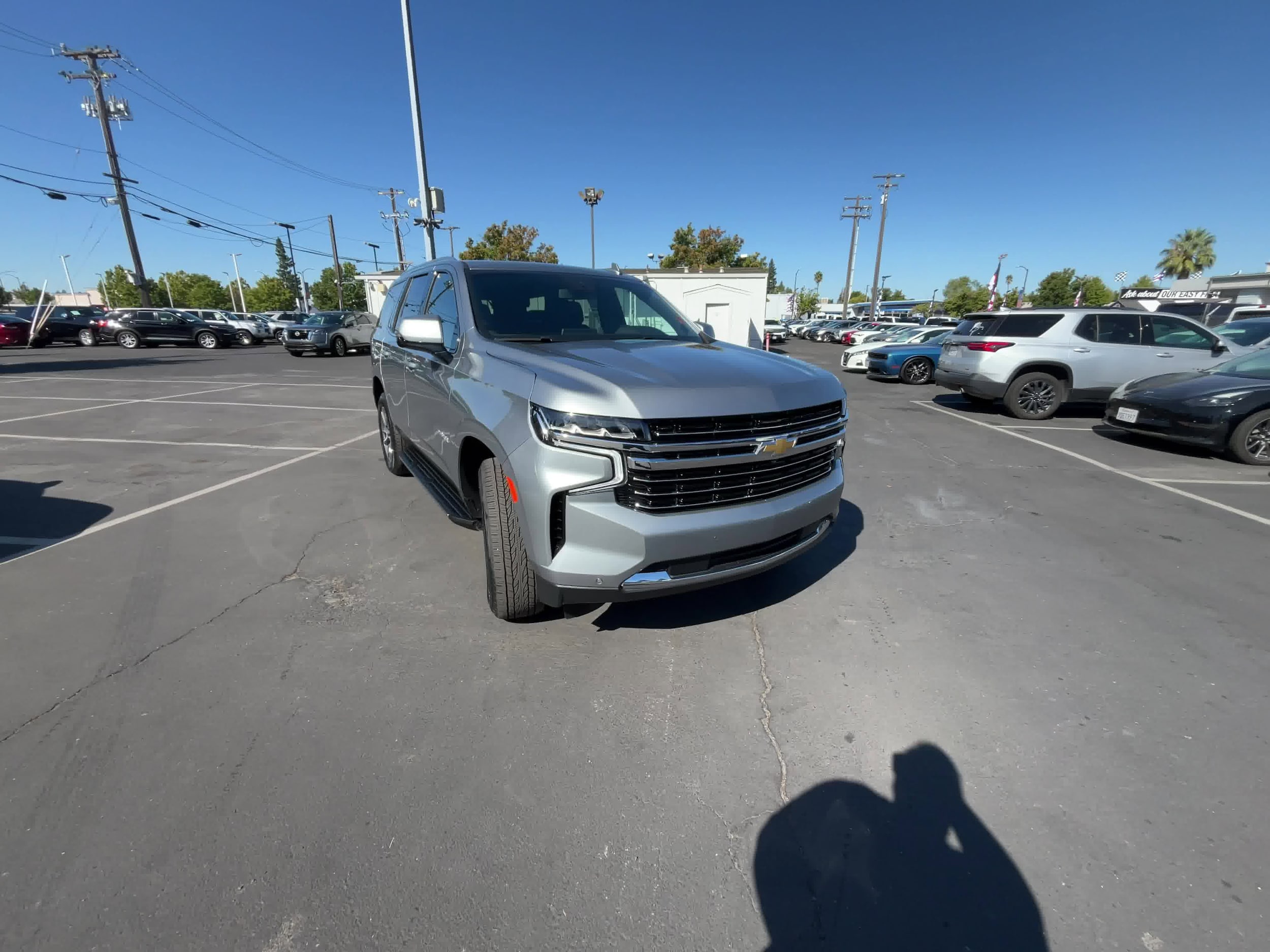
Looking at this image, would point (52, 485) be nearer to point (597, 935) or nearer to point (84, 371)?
point (597, 935)

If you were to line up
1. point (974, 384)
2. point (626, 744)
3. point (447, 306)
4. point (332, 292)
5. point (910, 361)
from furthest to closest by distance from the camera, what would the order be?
point (332, 292)
point (910, 361)
point (974, 384)
point (447, 306)
point (626, 744)

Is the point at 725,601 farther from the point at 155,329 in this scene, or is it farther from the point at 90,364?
the point at 155,329

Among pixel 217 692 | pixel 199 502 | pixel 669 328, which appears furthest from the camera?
pixel 199 502

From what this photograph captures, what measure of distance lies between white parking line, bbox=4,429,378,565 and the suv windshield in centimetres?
351

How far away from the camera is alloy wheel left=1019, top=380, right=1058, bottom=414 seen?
898cm

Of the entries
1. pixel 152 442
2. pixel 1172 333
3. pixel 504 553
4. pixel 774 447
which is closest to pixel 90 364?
pixel 152 442

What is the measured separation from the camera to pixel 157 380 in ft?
43.4

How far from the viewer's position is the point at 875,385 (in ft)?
47.2

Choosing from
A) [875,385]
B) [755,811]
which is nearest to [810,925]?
[755,811]

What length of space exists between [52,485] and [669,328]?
600 cm

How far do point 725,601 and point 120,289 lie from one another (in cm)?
11397

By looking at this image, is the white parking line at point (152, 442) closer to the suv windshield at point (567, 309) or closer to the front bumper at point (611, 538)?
the suv windshield at point (567, 309)

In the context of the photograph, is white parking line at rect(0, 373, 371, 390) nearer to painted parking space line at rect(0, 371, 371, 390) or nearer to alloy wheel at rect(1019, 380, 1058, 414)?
painted parking space line at rect(0, 371, 371, 390)

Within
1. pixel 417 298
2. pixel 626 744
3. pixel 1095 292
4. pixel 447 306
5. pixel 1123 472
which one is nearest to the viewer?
pixel 626 744
